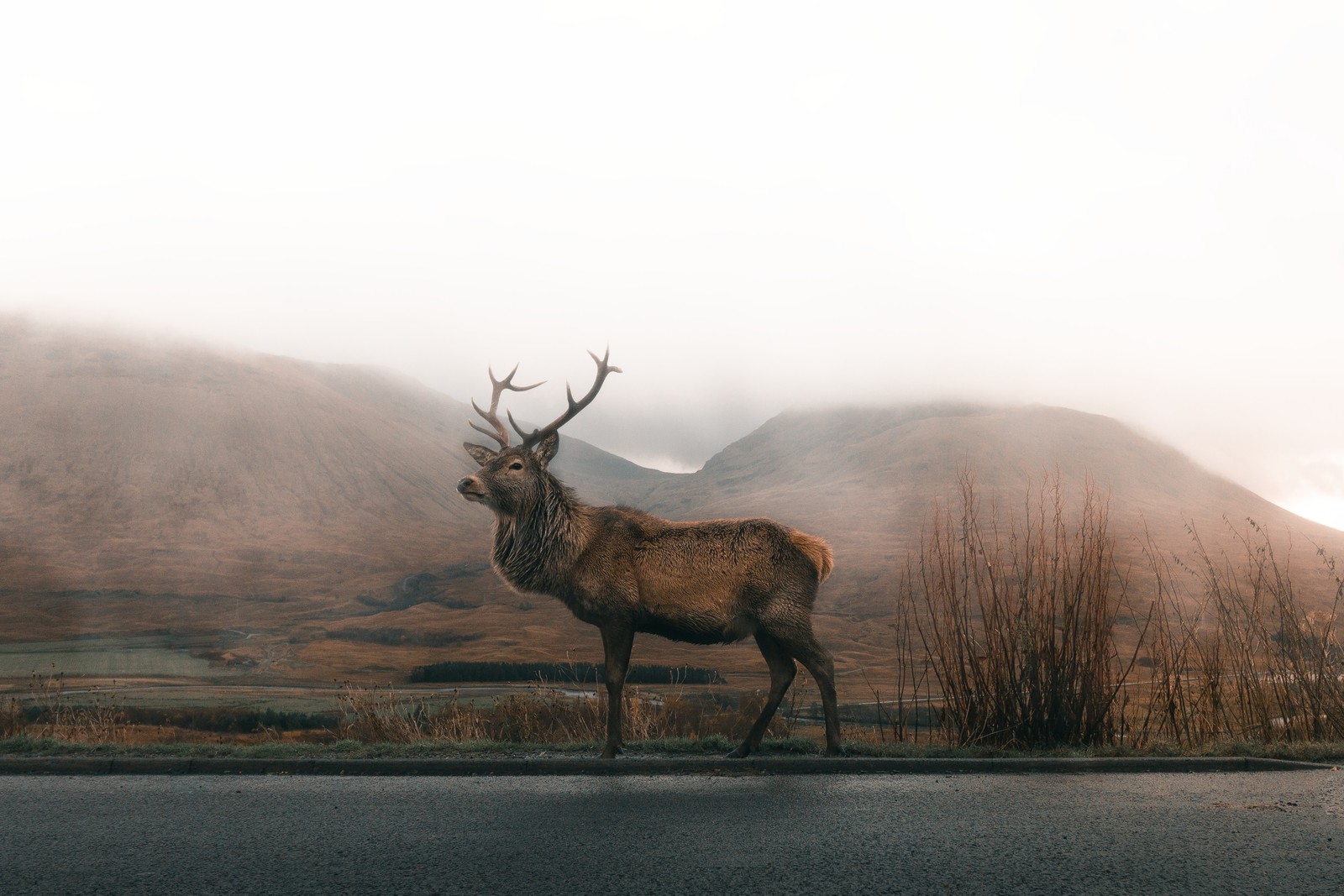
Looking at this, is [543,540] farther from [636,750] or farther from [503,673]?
[503,673]

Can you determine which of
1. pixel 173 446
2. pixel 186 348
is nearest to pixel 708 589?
pixel 173 446

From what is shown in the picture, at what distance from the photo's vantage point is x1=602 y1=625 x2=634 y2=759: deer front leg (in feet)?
28.4

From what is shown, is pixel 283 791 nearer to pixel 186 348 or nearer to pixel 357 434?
pixel 357 434

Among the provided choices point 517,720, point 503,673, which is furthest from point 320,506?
point 517,720

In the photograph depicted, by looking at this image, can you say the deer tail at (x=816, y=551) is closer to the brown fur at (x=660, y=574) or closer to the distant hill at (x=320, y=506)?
the brown fur at (x=660, y=574)

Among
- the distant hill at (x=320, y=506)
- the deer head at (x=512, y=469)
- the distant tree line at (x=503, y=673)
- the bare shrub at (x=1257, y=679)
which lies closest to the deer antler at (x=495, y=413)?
the deer head at (x=512, y=469)

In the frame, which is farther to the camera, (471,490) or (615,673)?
(471,490)

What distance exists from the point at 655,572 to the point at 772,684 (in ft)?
4.76

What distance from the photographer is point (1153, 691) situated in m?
10.5

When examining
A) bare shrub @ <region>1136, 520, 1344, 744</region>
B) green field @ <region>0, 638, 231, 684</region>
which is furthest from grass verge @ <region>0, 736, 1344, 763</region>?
green field @ <region>0, 638, 231, 684</region>

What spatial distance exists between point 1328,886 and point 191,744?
8871 millimetres

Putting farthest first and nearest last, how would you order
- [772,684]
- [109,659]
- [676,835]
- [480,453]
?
[109,659], [480,453], [772,684], [676,835]

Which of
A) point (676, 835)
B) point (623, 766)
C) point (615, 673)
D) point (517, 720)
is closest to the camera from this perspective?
point (676, 835)

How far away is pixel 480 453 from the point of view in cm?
976
